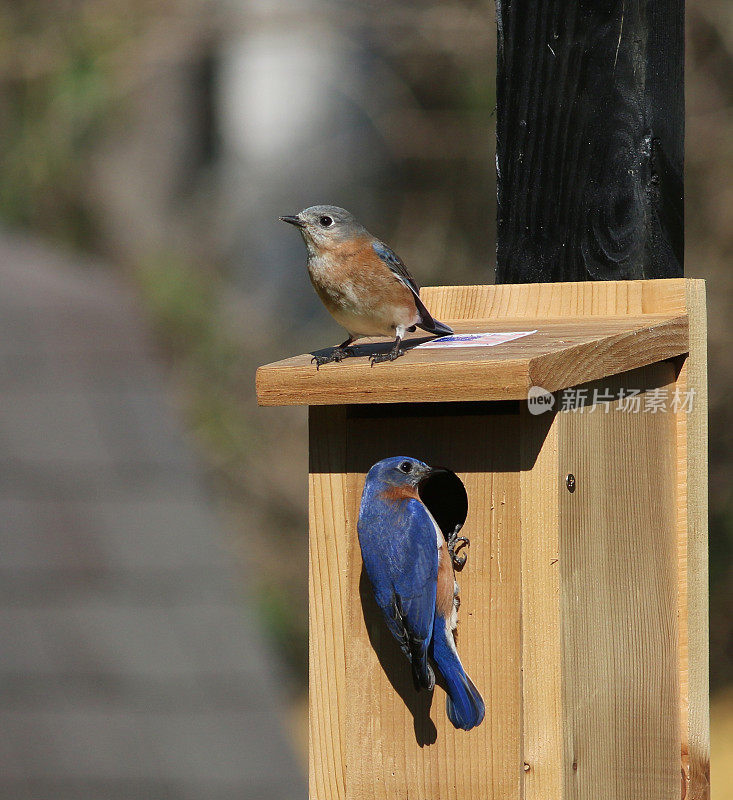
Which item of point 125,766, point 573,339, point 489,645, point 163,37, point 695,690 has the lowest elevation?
point 125,766

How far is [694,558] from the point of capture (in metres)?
2.77

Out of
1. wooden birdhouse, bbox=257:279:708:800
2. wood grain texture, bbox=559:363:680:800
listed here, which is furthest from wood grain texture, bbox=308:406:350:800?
wood grain texture, bbox=559:363:680:800

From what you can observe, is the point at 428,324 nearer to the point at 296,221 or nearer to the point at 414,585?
the point at 296,221

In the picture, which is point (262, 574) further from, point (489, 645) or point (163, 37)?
point (489, 645)

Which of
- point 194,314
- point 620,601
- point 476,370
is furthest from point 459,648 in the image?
point 194,314

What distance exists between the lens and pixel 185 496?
17.5ft

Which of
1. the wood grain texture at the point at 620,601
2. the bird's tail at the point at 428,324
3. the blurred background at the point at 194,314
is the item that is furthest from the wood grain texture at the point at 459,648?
the blurred background at the point at 194,314

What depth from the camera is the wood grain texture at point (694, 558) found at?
2.70 m

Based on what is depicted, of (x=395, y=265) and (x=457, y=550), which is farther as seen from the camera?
(x=395, y=265)

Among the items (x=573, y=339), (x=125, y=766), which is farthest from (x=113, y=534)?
(x=573, y=339)

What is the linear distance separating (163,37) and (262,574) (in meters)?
3.59

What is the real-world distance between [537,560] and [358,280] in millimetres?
845

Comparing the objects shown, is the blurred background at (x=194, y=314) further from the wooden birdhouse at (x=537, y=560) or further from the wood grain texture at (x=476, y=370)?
the wood grain texture at (x=476, y=370)

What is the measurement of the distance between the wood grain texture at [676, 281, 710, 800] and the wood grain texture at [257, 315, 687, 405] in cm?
26
